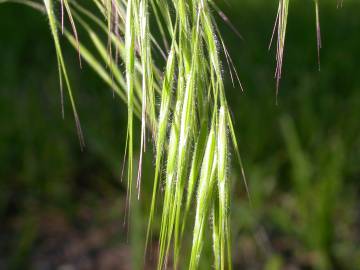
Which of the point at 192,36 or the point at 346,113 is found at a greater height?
the point at 192,36

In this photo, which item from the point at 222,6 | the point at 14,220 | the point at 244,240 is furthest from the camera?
the point at 222,6

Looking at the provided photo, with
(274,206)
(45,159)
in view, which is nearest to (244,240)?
(274,206)

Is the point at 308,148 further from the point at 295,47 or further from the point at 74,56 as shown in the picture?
the point at 74,56

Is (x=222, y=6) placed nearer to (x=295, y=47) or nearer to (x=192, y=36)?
(x=295, y=47)

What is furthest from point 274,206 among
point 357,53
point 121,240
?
point 357,53

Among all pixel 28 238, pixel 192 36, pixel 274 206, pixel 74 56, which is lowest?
pixel 274 206

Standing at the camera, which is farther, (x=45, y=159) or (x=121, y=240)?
(x=45, y=159)

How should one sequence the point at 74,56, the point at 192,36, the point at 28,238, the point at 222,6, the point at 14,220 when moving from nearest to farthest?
the point at 192,36 < the point at 28,238 < the point at 14,220 < the point at 74,56 < the point at 222,6
